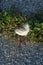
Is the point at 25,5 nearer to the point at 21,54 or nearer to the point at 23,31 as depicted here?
the point at 23,31

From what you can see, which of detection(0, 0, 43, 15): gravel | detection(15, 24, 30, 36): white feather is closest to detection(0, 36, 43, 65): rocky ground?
detection(15, 24, 30, 36): white feather

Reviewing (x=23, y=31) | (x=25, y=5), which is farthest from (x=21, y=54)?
(x=25, y=5)

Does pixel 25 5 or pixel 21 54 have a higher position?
pixel 25 5

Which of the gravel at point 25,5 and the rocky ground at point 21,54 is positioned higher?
the gravel at point 25,5

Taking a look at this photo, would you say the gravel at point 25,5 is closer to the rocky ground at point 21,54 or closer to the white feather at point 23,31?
the white feather at point 23,31

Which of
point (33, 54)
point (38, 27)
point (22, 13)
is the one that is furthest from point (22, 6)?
point (33, 54)

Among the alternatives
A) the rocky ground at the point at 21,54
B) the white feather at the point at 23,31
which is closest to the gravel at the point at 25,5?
the white feather at the point at 23,31

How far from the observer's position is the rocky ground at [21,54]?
124 inches

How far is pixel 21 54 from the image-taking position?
3150mm

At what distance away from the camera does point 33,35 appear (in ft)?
10.2

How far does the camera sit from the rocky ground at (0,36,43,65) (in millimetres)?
3141

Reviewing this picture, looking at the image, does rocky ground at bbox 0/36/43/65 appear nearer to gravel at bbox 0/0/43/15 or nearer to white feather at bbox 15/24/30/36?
white feather at bbox 15/24/30/36

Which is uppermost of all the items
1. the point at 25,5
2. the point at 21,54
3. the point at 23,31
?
the point at 25,5

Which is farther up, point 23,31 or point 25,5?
point 25,5
